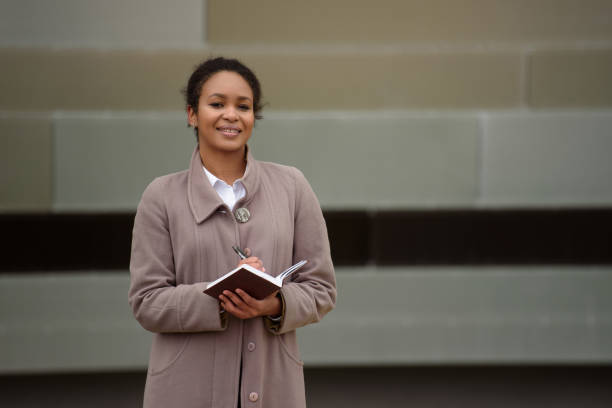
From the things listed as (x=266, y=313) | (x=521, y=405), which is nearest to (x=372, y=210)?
(x=521, y=405)

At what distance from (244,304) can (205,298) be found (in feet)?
0.43

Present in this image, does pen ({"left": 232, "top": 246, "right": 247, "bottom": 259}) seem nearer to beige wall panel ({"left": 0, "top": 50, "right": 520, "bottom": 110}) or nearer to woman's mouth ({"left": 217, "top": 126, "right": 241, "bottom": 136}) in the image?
woman's mouth ({"left": 217, "top": 126, "right": 241, "bottom": 136})

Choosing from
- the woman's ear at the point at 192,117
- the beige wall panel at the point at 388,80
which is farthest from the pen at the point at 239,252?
the beige wall panel at the point at 388,80

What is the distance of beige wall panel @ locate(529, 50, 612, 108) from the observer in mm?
4070

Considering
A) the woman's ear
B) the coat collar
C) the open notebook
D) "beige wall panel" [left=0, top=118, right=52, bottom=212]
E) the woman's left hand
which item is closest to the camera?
the open notebook

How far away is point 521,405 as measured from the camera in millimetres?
4297

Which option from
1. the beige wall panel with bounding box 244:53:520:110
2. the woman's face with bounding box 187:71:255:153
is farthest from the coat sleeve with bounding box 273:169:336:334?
the beige wall panel with bounding box 244:53:520:110

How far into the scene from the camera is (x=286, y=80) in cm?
400

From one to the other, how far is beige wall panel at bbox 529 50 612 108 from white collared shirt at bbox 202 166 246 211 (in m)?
2.77

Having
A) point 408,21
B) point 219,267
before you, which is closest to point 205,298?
point 219,267

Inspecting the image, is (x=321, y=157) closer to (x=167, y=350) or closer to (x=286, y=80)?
(x=286, y=80)

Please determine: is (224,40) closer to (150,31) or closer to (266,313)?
(150,31)

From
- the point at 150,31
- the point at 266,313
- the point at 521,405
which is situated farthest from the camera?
the point at 521,405

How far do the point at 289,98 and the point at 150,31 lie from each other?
3.32 ft
